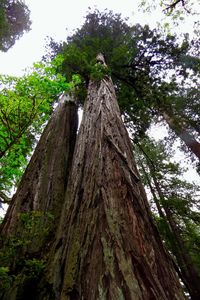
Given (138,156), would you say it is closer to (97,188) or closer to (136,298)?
(97,188)

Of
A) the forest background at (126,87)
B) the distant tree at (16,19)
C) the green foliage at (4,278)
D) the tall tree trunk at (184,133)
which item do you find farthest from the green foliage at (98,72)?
the distant tree at (16,19)

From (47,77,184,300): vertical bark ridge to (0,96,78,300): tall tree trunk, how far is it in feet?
1.31

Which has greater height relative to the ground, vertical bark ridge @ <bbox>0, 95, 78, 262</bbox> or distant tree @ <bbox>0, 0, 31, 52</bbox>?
distant tree @ <bbox>0, 0, 31, 52</bbox>

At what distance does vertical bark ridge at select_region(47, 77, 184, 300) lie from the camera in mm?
1439

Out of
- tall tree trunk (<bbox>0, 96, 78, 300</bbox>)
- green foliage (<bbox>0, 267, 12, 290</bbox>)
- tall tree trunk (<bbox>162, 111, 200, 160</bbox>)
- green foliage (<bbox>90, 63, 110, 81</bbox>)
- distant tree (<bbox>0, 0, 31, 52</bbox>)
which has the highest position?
distant tree (<bbox>0, 0, 31, 52</bbox>)

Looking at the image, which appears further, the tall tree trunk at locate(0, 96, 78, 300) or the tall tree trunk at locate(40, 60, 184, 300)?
the tall tree trunk at locate(0, 96, 78, 300)

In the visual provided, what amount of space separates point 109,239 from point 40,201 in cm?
199

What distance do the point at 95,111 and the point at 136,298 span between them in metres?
3.11

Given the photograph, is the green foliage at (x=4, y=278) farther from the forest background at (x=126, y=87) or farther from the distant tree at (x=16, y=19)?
the distant tree at (x=16, y=19)

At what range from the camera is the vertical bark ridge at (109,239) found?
1.44m

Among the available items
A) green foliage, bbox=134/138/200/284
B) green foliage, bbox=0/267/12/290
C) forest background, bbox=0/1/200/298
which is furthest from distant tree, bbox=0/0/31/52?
green foliage, bbox=0/267/12/290

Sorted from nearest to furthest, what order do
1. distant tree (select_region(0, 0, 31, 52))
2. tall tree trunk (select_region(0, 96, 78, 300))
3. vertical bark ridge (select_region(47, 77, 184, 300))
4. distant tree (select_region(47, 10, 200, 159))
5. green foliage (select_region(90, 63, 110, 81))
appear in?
vertical bark ridge (select_region(47, 77, 184, 300)) < tall tree trunk (select_region(0, 96, 78, 300)) < green foliage (select_region(90, 63, 110, 81)) < distant tree (select_region(47, 10, 200, 159)) < distant tree (select_region(0, 0, 31, 52))

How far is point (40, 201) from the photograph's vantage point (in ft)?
11.4

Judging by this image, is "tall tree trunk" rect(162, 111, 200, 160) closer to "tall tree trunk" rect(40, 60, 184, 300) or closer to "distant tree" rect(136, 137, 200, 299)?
"distant tree" rect(136, 137, 200, 299)
